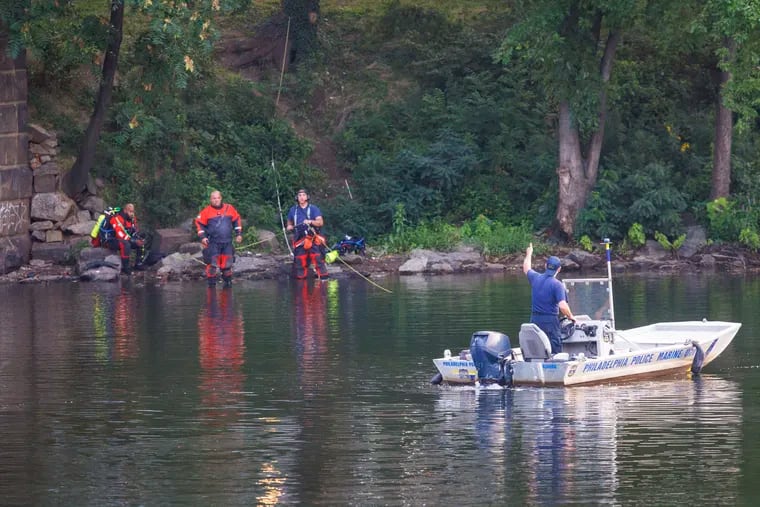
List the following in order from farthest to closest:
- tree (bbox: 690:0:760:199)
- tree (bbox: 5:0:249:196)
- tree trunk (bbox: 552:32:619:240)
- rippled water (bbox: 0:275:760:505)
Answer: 1. tree trunk (bbox: 552:32:619:240)
2. tree (bbox: 5:0:249:196)
3. tree (bbox: 690:0:760:199)
4. rippled water (bbox: 0:275:760:505)

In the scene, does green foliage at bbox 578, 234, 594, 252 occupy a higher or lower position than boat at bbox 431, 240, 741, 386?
higher

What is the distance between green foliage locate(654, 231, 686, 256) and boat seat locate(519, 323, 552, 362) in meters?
17.8

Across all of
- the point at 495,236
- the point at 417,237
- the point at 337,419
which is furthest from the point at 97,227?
the point at 337,419

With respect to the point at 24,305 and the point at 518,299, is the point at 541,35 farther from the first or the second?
the point at 24,305

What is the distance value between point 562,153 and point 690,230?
3.50 m

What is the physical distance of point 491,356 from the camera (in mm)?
18016

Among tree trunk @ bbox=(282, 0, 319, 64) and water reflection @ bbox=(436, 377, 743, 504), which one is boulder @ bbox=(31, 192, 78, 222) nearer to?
tree trunk @ bbox=(282, 0, 319, 64)

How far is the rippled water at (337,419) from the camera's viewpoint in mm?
13438

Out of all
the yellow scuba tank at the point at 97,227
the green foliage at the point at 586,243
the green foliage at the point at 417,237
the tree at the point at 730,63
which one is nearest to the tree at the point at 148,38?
the yellow scuba tank at the point at 97,227

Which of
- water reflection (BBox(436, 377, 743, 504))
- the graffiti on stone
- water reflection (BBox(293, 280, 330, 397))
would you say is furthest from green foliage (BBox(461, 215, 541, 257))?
water reflection (BBox(436, 377, 743, 504))

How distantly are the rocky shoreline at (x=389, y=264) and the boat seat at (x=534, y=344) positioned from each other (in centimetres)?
1554

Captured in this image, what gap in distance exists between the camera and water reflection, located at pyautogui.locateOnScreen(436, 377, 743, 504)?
43.6 feet

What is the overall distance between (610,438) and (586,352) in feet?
12.5

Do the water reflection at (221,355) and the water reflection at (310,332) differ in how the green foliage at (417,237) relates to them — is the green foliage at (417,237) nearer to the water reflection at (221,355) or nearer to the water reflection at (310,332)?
the water reflection at (310,332)
